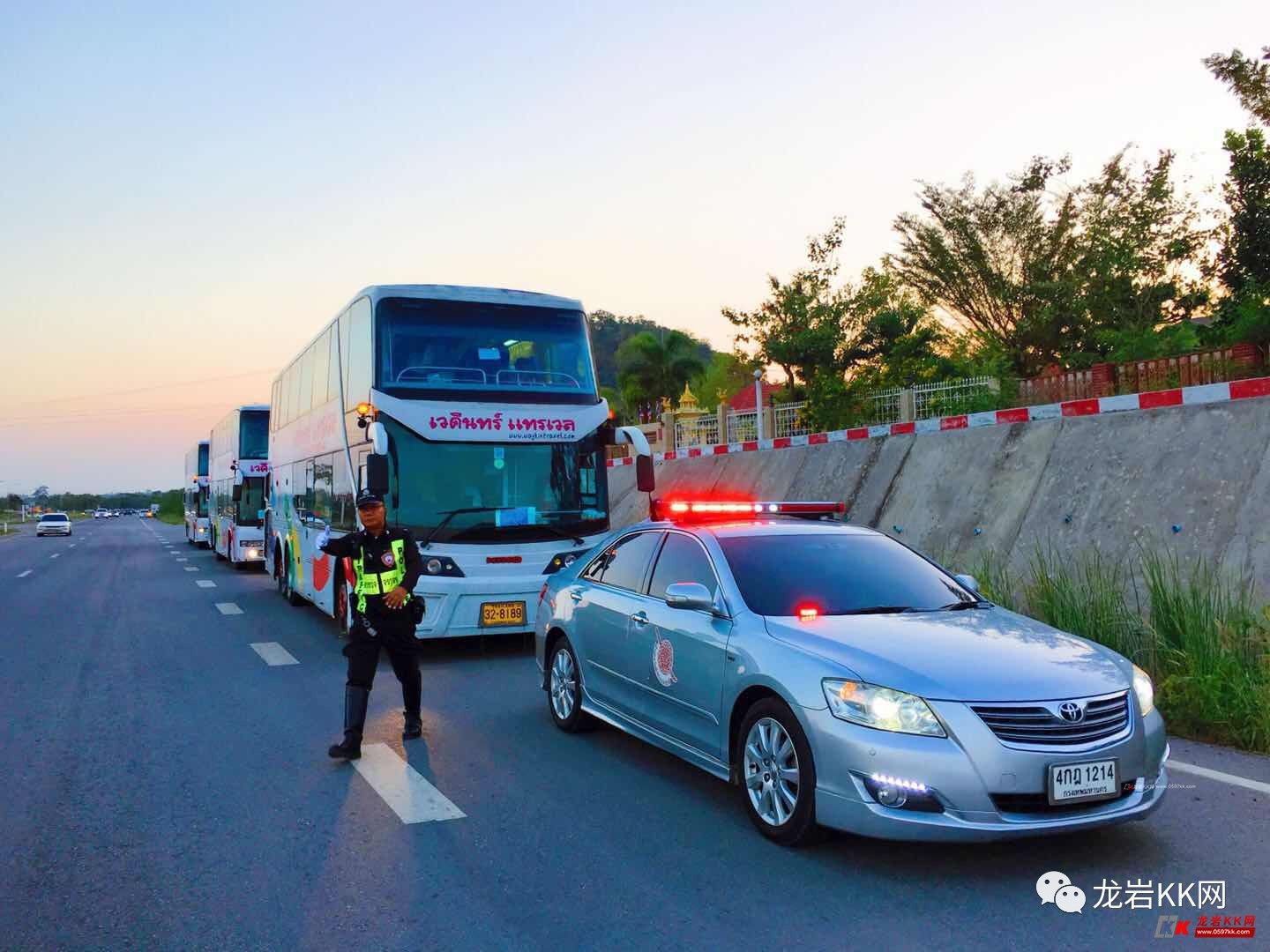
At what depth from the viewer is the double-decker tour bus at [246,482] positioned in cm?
2575

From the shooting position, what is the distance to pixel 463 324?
11.4m

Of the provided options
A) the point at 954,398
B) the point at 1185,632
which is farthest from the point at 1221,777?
the point at 954,398

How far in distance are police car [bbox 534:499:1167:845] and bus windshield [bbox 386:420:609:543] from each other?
405 centimetres

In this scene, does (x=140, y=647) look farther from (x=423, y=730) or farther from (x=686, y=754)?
(x=686, y=754)

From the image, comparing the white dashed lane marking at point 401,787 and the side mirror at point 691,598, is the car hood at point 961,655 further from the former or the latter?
the white dashed lane marking at point 401,787

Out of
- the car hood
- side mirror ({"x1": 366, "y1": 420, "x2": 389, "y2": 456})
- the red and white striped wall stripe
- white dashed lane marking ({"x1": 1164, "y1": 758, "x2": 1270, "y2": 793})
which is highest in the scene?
the red and white striped wall stripe

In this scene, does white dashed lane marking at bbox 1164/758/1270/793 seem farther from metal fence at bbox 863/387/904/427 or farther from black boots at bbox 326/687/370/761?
metal fence at bbox 863/387/904/427

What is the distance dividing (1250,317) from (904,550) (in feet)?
64.6

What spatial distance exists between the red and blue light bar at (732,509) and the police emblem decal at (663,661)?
0.95 meters

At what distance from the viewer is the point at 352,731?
680cm

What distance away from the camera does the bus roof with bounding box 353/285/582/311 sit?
11281mm

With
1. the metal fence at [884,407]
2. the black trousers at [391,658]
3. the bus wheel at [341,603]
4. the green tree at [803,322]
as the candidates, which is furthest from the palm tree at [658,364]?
the black trousers at [391,658]

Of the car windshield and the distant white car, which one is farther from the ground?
the car windshield

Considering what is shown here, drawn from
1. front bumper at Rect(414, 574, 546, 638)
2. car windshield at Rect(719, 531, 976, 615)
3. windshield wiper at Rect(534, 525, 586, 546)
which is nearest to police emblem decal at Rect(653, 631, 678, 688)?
car windshield at Rect(719, 531, 976, 615)
